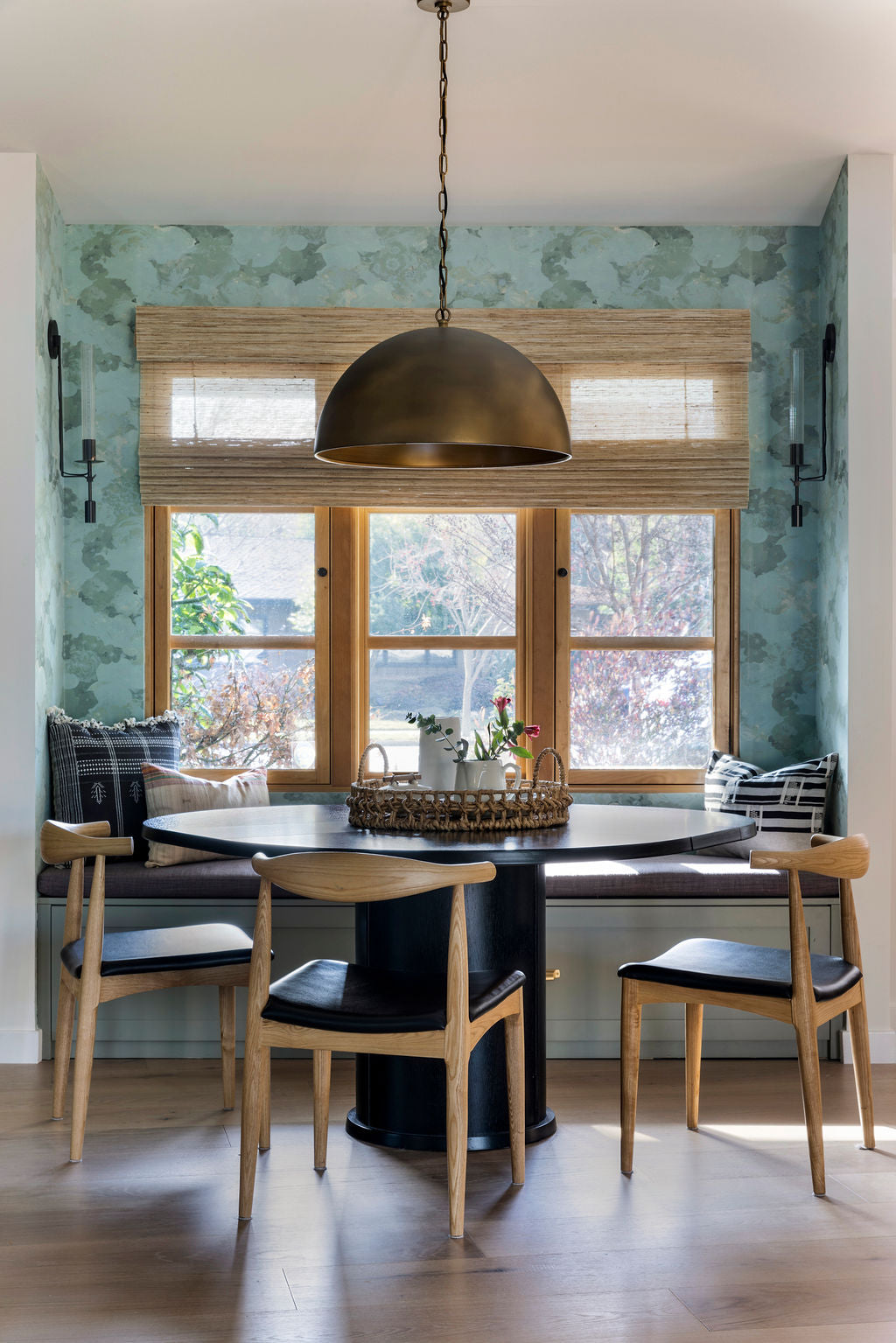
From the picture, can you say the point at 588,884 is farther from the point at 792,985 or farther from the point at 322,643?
the point at 322,643

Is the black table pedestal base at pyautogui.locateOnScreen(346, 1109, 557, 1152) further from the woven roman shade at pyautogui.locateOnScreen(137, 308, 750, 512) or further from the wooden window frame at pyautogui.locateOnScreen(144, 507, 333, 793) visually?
the woven roman shade at pyautogui.locateOnScreen(137, 308, 750, 512)

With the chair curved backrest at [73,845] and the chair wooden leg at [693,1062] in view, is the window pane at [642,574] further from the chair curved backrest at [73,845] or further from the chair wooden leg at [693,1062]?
the chair curved backrest at [73,845]

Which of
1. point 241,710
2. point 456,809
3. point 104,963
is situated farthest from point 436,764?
point 241,710

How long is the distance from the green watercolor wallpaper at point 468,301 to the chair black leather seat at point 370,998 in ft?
6.60

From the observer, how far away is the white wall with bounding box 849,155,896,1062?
13.6 ft

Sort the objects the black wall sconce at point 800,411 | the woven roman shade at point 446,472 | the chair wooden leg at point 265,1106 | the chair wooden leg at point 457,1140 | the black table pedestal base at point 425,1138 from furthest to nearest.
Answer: the woven roman shade at point 446,472
the black wall sconce at point 800,411
the black table pedestal base at point 425,1138
the chair wooden leg at point 265,1106
the chair wooden leg at point 457,1140

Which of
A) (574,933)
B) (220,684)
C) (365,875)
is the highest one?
(220,684)

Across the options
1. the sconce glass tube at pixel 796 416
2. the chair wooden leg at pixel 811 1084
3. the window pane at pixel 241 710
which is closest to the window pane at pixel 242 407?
the window pane at pixel 241 710

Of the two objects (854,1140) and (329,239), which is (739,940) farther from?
(329,239)

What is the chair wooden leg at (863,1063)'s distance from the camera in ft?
10.2

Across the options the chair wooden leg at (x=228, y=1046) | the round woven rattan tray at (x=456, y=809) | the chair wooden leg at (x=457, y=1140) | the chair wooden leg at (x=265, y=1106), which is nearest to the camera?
the chair wooden leg at (x=457, y=1140)

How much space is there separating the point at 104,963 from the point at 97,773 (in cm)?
118

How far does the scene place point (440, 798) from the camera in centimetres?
300

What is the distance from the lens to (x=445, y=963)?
119 inches
